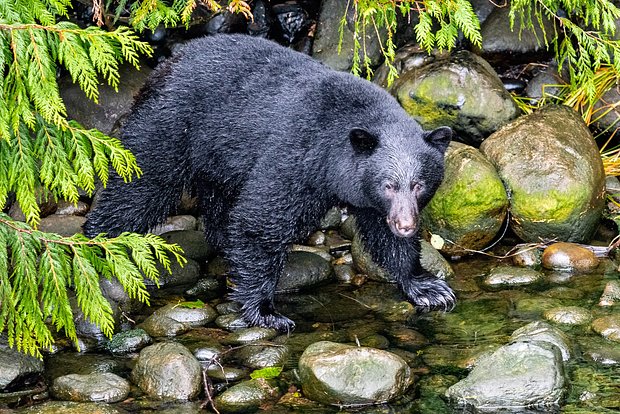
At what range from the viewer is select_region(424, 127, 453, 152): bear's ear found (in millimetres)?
7031

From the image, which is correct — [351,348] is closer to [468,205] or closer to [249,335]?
[249,335]

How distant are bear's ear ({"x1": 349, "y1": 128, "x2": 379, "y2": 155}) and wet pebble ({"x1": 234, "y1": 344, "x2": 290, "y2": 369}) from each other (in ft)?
5.43

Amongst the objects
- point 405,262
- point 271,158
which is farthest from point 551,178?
point 271,158

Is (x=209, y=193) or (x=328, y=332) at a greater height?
(x=209, y=193)

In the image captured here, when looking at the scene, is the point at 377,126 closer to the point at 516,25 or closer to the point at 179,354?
the point at 179,354

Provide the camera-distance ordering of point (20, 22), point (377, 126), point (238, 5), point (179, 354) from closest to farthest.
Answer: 1. point (20, 22)
2. point (238, 5)
3. point (179, 354)
4. point (377, 126)

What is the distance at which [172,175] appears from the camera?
8.05m

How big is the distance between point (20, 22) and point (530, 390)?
384 cm

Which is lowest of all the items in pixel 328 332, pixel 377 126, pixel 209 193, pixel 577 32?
pixel 328 332

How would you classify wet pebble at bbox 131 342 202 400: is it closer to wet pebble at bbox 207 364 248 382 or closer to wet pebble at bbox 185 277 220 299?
wet pebble at bbox 207 364 248 382

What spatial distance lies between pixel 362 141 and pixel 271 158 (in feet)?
2.74

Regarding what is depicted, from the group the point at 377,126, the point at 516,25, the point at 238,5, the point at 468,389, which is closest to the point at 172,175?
the point at 377,126

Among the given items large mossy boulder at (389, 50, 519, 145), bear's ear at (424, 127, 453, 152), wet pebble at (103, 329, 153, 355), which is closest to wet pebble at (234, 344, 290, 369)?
wet pebble at (103, 329, 153, 355)

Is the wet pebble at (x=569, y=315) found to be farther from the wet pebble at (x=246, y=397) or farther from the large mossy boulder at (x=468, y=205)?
the wet pebble at (x=246, y=397)
